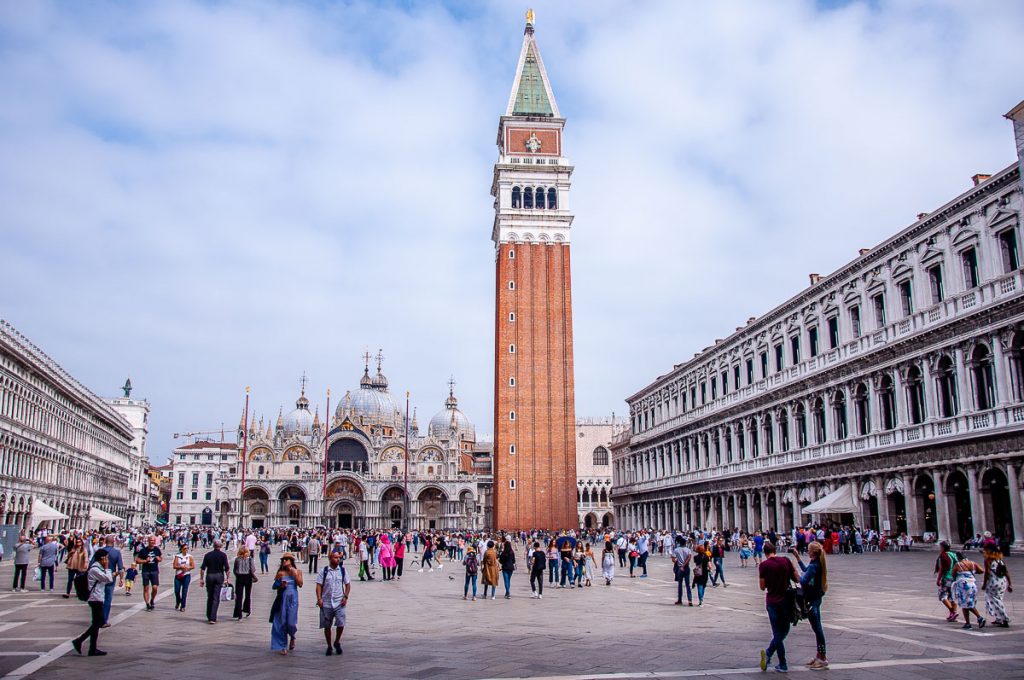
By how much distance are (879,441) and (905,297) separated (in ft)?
16.6

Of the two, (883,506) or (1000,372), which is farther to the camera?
Result: (883,506)

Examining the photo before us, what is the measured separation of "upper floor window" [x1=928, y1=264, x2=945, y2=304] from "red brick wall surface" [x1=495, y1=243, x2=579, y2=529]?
35.7m

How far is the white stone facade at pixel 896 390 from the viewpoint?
25.3m

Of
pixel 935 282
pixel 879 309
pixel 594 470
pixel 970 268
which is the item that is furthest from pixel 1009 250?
pixel 594 470

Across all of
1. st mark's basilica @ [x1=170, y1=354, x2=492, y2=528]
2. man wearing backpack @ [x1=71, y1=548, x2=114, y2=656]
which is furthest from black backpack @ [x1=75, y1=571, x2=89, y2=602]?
st mark's basilica @ [x1=170, y1=354, x2=492, y2=528]

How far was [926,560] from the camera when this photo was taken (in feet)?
81.3

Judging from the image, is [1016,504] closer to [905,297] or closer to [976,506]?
[976,506]

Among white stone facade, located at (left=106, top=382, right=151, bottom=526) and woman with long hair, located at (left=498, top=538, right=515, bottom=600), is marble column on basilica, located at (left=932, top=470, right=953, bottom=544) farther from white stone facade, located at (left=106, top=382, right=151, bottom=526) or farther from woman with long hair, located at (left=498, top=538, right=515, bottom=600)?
white stone facade, located at (left=106, top=382, right=151, bottom=526)

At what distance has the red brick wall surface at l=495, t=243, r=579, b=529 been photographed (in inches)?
2404

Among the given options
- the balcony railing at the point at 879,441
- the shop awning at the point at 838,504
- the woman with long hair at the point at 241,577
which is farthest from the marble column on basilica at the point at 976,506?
the woman with long hair at the point at 241,577

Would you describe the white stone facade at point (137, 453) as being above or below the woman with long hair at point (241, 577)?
above

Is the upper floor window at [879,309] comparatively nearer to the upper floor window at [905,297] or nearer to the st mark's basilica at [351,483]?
the upper floor window at [905,297]

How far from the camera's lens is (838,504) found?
3086cm

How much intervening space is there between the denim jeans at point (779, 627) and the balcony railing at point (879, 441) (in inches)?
724
